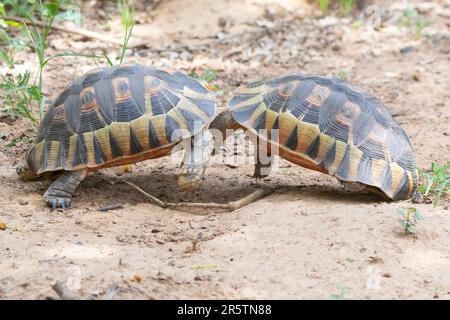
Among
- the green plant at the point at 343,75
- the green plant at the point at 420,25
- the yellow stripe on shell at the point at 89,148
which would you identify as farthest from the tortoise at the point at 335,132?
the green plant at the point at 420,25

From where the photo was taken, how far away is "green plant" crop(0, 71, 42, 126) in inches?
218

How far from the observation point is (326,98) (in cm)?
479

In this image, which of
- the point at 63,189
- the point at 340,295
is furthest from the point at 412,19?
the point at 340,295

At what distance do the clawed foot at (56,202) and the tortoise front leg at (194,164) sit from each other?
0.79 metres

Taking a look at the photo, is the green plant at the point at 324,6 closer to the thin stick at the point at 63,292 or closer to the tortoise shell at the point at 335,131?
the tortoise shell at the point at 335,131

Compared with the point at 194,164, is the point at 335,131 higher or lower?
higher

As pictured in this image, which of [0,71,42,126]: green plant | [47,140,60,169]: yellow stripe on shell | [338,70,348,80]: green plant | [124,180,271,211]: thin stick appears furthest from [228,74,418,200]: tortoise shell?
[338,70,348,80]: green plant

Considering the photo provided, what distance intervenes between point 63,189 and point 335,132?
190 centimetres

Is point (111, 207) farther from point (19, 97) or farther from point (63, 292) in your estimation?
point (19, 97)

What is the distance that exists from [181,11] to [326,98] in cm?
511

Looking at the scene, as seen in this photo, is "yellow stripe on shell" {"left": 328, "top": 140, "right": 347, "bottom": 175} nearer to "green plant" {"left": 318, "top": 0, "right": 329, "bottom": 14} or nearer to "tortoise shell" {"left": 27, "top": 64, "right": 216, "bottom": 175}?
"tortoise shell" {"left": 27, "top": 64, "right": 216, "bottom": 175}

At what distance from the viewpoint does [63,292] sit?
325cm

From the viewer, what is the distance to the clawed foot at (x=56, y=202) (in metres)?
4.70
